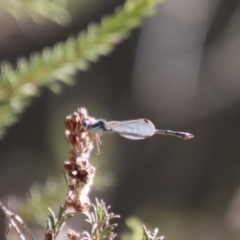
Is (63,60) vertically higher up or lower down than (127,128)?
higher up

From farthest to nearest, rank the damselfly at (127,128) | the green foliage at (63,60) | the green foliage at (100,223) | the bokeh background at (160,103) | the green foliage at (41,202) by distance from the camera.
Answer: the bokeh background at (160,103)
the green foliage at (41,202)
the green foliage at (63,60)
the damselfly at (127,128)
the green foliage at (100,223)

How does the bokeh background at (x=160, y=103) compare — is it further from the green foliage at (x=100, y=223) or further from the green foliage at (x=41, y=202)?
the green foliage at (x=100, y=223)

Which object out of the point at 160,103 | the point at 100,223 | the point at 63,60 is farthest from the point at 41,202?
the point at 160,103

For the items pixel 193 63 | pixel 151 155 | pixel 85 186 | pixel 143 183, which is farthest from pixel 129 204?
pixel 85 186

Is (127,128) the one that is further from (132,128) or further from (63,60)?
(63,60)

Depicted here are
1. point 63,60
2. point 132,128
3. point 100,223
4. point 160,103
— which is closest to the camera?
point 100,223

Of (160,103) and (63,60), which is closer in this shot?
(63,60)

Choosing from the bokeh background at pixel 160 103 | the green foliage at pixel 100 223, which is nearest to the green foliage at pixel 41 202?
the green foliage at pixel 100 223

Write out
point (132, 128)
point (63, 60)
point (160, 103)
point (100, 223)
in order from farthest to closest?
→ point (160, 103) < point (63, 60) < point (132, 128) < point (100, 223)
